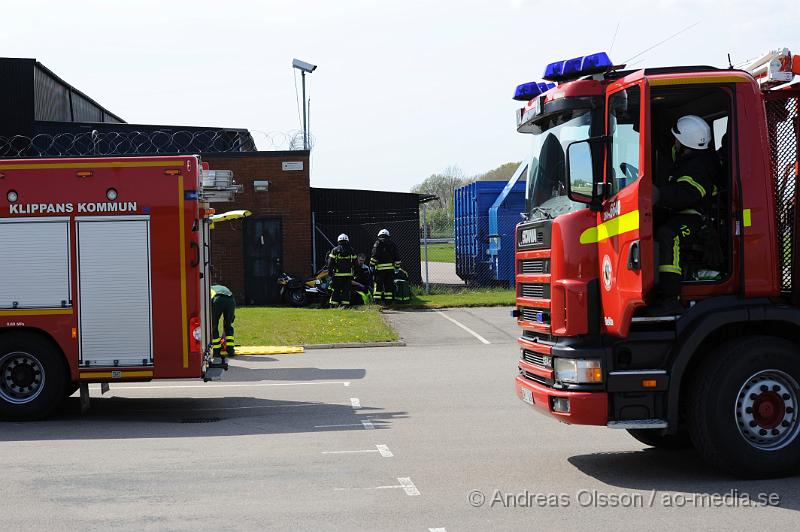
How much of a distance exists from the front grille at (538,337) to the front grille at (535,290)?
0.32 meters

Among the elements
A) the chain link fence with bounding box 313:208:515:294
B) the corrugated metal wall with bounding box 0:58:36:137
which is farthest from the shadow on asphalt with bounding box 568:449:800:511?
the corrugated metal wall with bounding box 0:58:36:137

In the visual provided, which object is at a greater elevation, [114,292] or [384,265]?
[384,265]

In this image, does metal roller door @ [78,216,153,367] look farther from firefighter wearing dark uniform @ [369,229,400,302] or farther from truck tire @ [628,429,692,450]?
firefighter wearing dark uniform @ [369,229,400,302]

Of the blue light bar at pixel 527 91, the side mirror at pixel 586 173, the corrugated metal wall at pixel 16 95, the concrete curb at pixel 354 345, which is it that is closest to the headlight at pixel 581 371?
the side mirror at pixel 586 173

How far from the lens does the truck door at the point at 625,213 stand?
712 centimetres

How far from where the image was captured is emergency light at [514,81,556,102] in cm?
859

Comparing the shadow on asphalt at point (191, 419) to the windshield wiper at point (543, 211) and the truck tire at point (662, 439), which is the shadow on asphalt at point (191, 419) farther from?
the windshield wiper at point (543, 211)

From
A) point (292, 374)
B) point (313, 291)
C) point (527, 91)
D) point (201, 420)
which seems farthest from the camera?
point (313, 291)

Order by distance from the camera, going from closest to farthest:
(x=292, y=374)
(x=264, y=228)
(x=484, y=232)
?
(x=292, y=374), (x=264, y=228), (x=484, y=232)

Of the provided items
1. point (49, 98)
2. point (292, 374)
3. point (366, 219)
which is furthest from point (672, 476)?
point (49, 98)

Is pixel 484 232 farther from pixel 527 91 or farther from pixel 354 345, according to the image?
pixel 527 91

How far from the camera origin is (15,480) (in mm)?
8055

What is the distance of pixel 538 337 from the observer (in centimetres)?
812

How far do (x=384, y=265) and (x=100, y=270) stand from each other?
44.3ft
